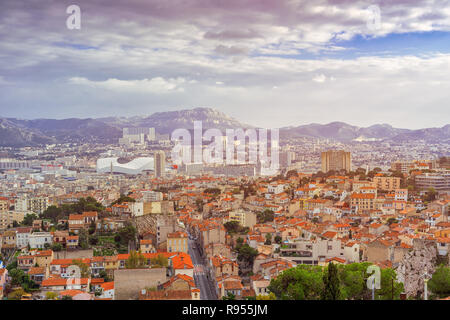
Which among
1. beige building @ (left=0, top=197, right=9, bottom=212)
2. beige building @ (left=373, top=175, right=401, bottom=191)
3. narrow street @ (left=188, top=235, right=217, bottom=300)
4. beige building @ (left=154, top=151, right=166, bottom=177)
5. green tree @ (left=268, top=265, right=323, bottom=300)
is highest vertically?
beige building @ (left=154, top=151, right=166, bottom=177)

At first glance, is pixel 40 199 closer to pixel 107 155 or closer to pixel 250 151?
pixel 107 155

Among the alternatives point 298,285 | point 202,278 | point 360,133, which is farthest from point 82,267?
point 360,133

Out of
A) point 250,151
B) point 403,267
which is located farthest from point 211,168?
point 403,267

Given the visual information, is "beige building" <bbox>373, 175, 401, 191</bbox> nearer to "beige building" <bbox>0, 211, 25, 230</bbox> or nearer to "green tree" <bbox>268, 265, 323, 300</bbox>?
"green tree" <bbox>268, 265, 323, 300</bbox>

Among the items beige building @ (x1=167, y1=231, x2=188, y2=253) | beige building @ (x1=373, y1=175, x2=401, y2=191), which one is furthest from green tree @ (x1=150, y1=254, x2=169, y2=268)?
beige building @ (x1=373, y1=175, x2=401, y2=191)

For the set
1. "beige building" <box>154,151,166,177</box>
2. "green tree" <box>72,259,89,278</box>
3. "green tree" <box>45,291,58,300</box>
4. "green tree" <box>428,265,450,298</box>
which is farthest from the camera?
"beige building" <box>154,151,166,177</box>

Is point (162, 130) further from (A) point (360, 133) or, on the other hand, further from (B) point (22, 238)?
(B) point (22, 238)

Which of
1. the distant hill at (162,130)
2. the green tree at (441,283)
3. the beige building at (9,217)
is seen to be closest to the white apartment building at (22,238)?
the beige building at (9,217)
